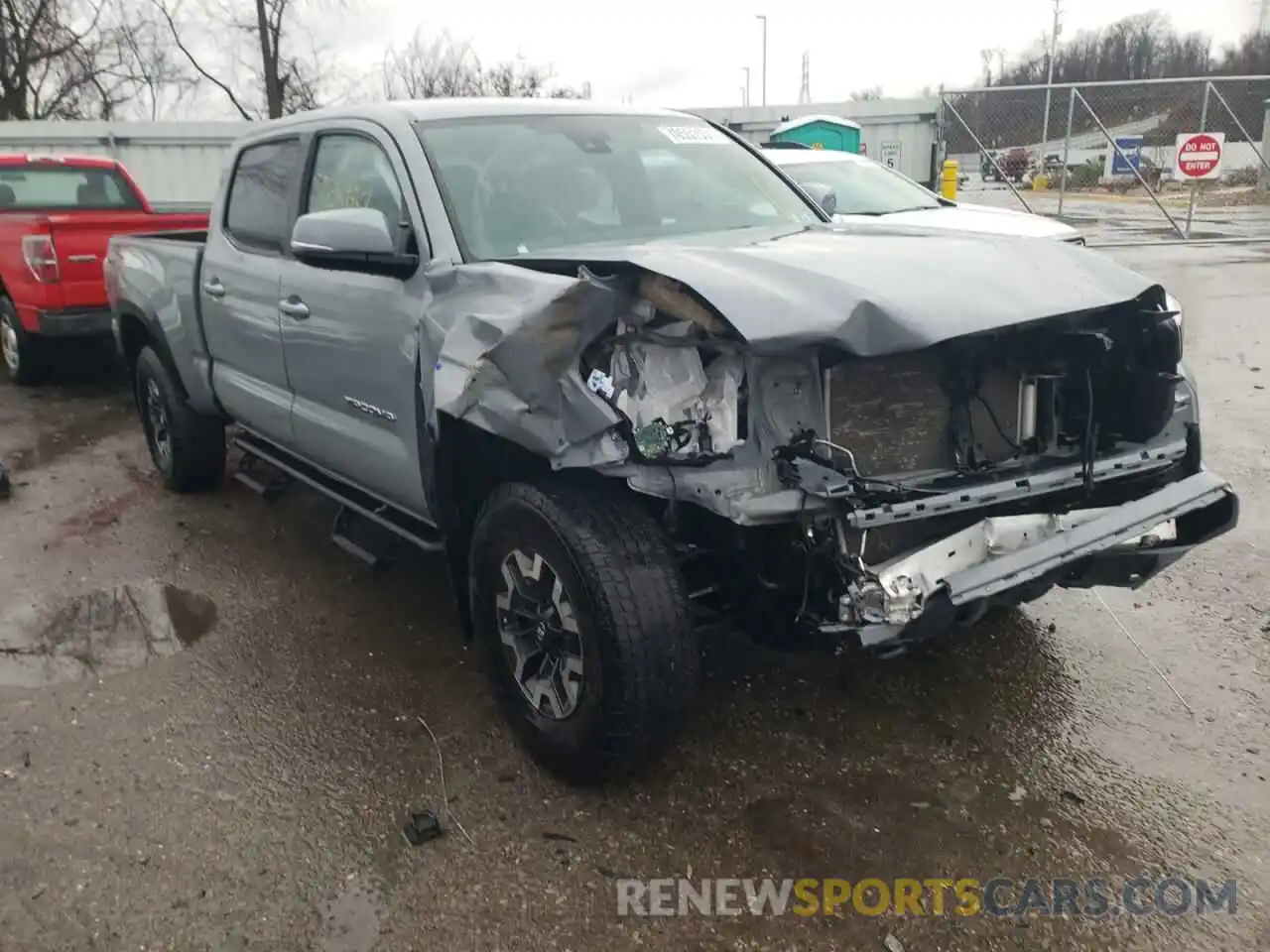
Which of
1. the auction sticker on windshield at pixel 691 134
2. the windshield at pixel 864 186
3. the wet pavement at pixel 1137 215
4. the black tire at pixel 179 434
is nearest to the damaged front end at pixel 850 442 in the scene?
the auction sticker on windshield at pixel 691 134

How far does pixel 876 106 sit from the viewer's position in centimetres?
1903

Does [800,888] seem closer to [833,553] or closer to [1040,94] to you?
[833,553]

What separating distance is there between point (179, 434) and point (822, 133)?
13.8 meters

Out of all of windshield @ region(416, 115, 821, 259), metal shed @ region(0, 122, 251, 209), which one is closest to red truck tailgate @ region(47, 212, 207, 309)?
windshield @ region(416, 115, 821, 259)

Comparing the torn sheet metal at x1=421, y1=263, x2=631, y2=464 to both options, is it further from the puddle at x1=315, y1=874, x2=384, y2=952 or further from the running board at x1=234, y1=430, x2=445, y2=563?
the puddle at x1=315, y1=874, x2=384, y2=952

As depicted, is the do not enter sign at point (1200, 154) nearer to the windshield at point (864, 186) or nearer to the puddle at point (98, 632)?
the windshield at point (864, 186)

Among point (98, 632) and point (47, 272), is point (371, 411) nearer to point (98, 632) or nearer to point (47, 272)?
point (98, 632)

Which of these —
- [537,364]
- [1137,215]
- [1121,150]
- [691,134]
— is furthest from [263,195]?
[1137,215]

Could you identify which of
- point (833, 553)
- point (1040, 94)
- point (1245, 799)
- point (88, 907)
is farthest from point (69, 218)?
point (1040, 94)

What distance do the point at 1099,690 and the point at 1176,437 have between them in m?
0.89

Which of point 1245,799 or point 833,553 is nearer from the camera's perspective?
point 833,553

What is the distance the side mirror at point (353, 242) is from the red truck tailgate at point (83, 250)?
5.01 metres

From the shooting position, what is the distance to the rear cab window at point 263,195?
14.6 ft

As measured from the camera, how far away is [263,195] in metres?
4.69
